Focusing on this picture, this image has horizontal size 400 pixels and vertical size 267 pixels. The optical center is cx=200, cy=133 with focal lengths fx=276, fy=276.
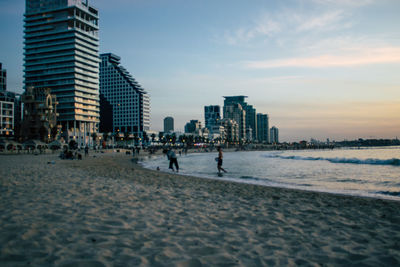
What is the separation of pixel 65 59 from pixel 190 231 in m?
148

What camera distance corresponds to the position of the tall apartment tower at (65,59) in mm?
133250

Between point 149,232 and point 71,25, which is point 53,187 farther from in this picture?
point 71,25

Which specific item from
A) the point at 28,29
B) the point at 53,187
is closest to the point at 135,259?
the point at 53,187

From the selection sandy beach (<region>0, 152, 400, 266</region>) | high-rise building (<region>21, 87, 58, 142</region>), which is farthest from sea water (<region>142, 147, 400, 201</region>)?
high-rise building (<region>21, 87, 58, 142</region>)

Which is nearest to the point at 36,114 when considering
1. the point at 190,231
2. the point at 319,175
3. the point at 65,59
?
the point at 65,59

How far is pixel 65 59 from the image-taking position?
438 ft

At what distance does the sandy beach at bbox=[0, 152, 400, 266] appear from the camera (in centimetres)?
446

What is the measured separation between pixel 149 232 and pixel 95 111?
150751 mm

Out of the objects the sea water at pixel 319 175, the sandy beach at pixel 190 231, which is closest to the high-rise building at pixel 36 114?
the sea water at pixel 319 175

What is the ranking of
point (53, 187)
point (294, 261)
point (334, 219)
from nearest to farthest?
point (294, 261)
point (334, 219)
point (53, 187)

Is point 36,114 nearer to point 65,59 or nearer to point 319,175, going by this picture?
point 65,59

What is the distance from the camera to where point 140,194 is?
1038cm

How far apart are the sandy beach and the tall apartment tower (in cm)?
13450

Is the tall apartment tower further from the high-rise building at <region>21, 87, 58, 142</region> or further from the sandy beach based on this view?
the sandy beach
